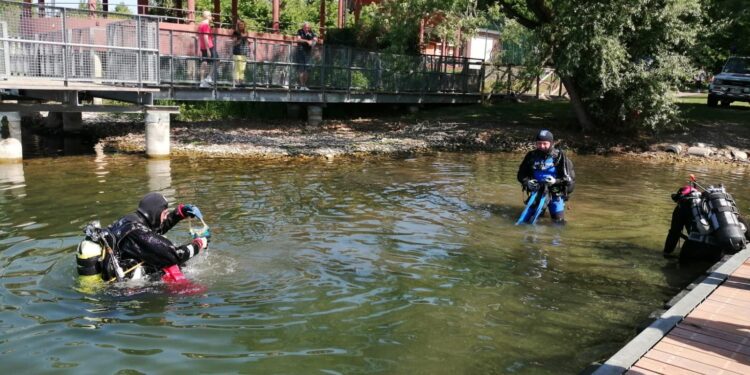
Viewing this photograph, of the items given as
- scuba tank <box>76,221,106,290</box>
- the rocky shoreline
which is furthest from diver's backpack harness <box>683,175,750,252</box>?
the rocky shoreline

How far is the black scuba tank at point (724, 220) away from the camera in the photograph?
7.45 metres

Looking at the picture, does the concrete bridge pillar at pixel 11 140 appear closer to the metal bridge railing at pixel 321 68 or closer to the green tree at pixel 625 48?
the metal bridge railing at pixel 321 68

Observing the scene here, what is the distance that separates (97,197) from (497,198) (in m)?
7.23

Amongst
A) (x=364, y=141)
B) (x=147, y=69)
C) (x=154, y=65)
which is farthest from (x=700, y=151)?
(x=147, y=69)

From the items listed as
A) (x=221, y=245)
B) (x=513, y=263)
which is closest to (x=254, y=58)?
(x=221, y=245)

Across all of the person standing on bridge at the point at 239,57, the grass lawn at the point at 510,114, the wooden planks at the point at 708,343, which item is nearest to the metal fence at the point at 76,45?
the person standing on bridge at the point at 239,57

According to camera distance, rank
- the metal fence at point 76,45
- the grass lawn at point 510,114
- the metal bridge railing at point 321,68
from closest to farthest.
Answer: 1. the metal fence at point 76,45
2. the metal bridge railing at point 321,68
3. the grass lawn at point 510,114

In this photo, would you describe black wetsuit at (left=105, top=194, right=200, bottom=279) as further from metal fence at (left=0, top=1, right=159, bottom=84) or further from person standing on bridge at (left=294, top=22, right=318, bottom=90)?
person standing on bridge at (left=294, top=22, right=318, bottom=90)

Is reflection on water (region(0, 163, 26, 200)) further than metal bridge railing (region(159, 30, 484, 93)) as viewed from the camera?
No

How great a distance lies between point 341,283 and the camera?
704 centimetres

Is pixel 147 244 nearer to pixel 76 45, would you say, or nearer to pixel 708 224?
pixel 708 224

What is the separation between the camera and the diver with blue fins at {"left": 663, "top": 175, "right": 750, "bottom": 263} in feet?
24.6

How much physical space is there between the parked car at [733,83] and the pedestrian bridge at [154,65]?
11.5 meters

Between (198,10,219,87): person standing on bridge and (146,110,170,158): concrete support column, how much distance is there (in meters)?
1.92
